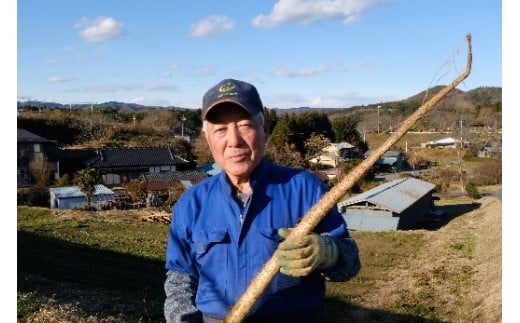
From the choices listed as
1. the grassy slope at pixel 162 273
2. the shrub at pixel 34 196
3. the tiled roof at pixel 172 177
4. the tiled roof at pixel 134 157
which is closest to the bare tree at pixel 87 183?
the grassy slope at pixel 162 273

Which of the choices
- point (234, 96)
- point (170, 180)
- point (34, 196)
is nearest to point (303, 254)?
point (234, 96)

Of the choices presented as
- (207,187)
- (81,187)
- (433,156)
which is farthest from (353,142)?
(207,187)

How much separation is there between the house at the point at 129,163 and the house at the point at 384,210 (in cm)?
1567

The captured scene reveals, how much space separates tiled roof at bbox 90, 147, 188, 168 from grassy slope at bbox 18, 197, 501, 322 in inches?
371

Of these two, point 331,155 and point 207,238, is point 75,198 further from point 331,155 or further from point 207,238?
point 207,238

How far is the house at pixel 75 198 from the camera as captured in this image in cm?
2458

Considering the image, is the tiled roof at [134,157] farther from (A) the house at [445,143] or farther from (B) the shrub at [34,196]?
(A) the house at [445,143]

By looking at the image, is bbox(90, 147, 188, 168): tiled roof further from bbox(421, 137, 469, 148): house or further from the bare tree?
bbox(421, 137, 469, 148): house

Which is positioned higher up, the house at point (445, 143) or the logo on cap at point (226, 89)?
the house at point (445, 143)

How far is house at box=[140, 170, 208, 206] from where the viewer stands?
2650 centimetres

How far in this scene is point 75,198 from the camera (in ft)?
81.8
